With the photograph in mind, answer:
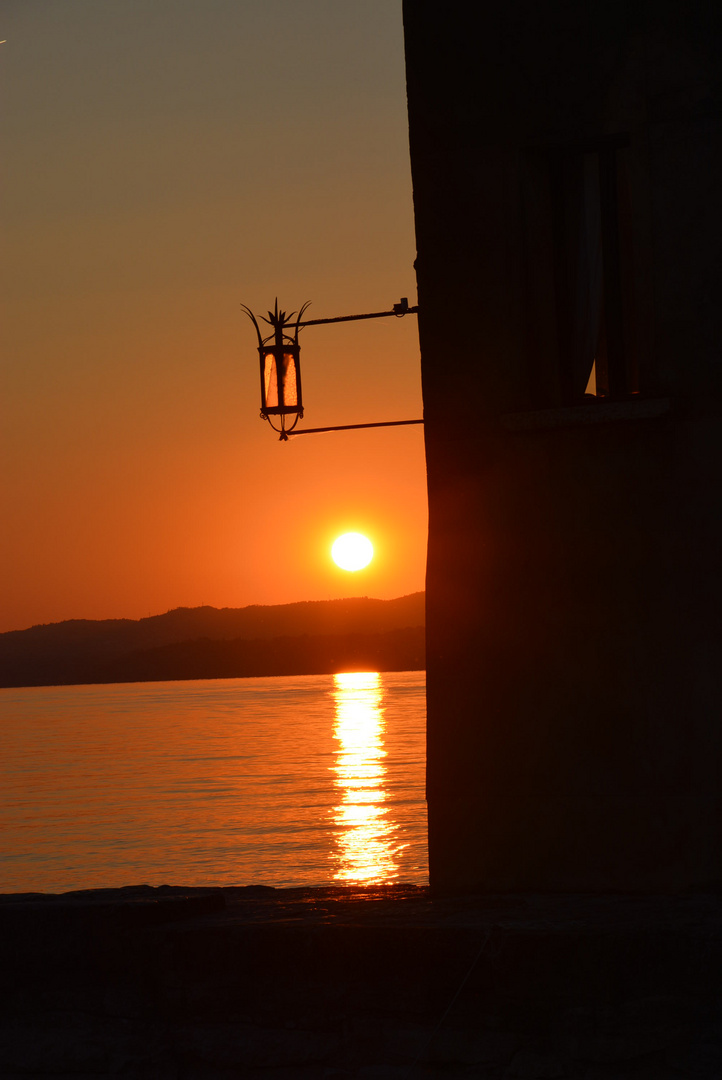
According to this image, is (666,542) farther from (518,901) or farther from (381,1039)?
(381,1039)

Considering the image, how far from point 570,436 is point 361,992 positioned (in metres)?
2.91

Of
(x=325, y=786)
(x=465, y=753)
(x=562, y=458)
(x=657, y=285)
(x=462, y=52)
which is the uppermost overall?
(x=462, y=52)

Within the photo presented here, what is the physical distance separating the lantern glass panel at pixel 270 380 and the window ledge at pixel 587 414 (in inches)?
126

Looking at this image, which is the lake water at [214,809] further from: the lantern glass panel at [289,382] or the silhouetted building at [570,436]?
the silhouetted building at [570,436]

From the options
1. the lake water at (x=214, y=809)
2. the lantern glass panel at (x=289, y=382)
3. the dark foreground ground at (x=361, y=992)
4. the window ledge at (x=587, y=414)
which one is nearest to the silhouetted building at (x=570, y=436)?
the window ledge at (x=587, y=414)

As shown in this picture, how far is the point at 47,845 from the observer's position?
40969 millimetres

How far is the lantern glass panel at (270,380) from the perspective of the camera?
29.9 ft

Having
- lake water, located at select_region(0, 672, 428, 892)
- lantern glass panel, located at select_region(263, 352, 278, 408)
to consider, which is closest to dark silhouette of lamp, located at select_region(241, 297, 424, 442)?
lantern glass panel, located at select_region(263, 352, 278, 408)

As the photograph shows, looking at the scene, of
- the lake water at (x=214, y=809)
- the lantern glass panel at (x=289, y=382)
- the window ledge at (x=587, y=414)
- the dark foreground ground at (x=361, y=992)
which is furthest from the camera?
the lake water at (x=214, y=809)

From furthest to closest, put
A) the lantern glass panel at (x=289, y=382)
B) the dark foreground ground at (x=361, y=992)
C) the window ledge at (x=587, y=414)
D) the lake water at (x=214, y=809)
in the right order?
the lake water at (x=214, y=809), the lantern glass panel at (x=289, y=382), the window ledge at (x=587, y=414), the dark foreground ground at (x=361, y=992)

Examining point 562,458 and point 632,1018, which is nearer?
point 632,1018

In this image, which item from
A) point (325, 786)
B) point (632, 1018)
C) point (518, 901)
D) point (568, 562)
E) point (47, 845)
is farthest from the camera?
point (325, 786)

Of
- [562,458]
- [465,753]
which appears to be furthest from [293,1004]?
[562,458]

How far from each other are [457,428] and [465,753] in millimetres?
1741
